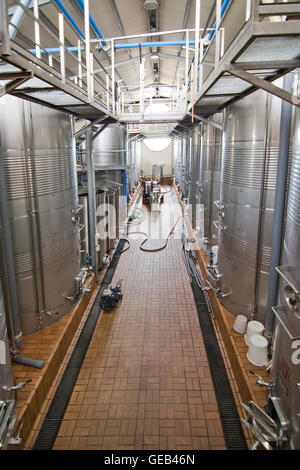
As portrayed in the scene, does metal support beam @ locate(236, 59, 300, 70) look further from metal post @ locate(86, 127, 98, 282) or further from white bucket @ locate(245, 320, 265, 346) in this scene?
metal post @ locate(86, 127, 98, 282)

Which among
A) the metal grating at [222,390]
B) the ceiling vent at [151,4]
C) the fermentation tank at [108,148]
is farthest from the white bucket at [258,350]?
the ceiling vent at [151,4]

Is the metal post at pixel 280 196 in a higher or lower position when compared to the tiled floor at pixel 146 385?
higher

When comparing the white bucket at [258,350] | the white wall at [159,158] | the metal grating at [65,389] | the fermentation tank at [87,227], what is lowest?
the metal grating at [65,389]

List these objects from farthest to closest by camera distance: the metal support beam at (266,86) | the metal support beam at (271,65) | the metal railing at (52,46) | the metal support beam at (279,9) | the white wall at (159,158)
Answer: the white wall at (159,158), the metal support beam at (271,65), the metal support beam at (266,86), the metal railing at (52,46), the metal support beam at (279,9)

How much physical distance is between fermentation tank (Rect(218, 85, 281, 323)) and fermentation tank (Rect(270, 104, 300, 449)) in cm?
141

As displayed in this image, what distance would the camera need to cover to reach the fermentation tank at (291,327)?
2.40 metres

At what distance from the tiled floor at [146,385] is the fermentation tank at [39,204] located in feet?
3.70

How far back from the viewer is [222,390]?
4.12 metres

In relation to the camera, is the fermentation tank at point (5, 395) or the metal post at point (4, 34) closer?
the metal post at point (4, 34)

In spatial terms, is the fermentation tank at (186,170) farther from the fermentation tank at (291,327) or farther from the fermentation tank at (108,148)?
the fermentation tank at (291,327)

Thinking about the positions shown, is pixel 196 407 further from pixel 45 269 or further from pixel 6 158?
pixel 6 158

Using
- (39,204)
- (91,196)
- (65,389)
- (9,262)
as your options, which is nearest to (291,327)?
(65,389)
